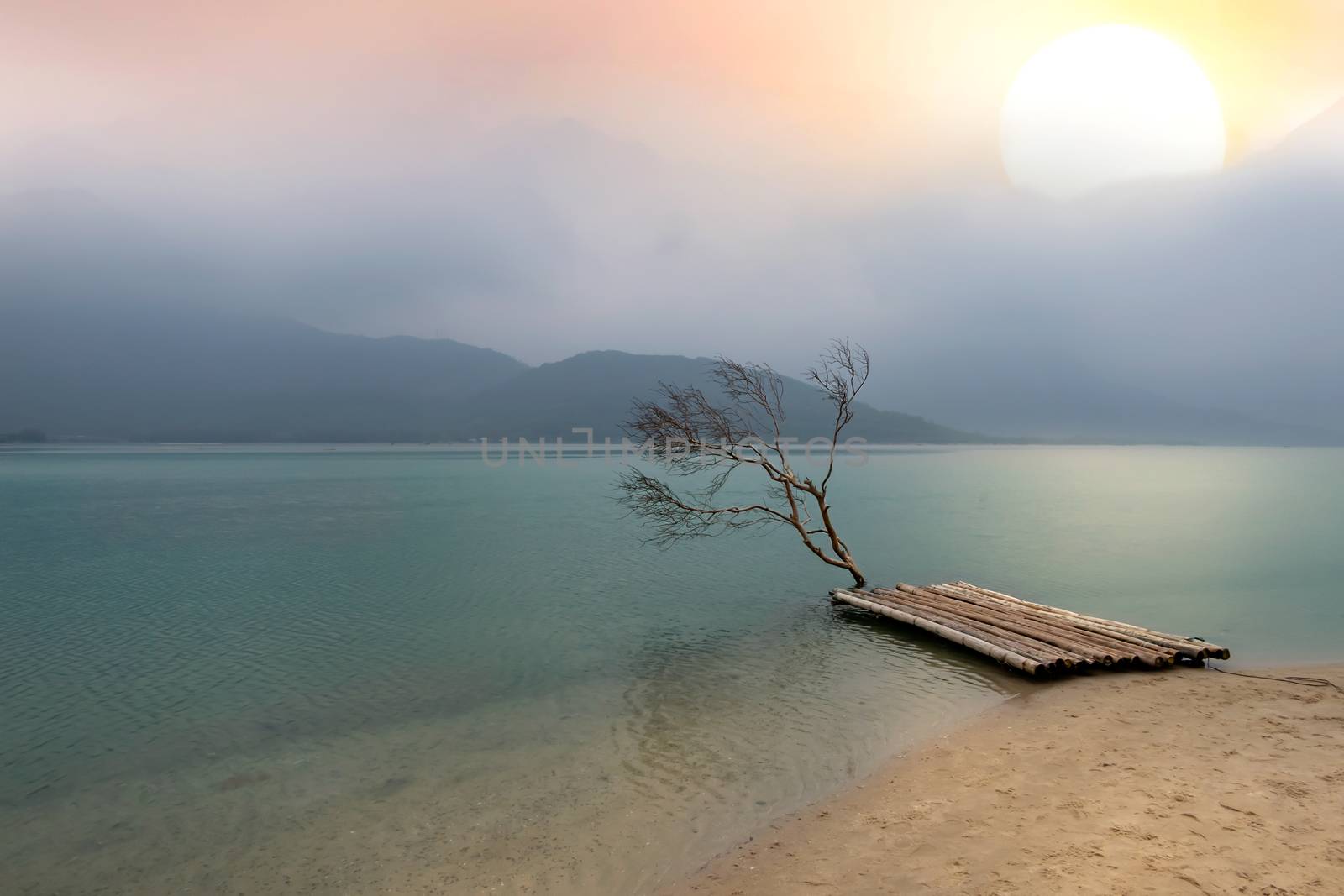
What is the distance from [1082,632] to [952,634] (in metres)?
2.75

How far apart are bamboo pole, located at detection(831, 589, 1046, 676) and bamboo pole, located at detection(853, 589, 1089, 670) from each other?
0.66 feet

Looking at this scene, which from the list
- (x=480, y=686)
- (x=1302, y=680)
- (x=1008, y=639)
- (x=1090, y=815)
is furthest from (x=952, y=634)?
(x=480, y=686)

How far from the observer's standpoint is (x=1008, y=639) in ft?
49.5

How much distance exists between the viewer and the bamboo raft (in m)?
13.5

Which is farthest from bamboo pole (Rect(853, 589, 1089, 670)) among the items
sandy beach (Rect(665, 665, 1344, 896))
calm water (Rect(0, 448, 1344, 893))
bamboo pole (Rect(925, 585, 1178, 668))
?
sandy beach (Rect(665, 665, 1344, 896))

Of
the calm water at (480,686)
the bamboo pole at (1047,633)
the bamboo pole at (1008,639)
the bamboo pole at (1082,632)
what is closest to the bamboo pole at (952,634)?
the bamboo pole at (1008,639)

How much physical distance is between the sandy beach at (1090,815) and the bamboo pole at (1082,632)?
8.20ft

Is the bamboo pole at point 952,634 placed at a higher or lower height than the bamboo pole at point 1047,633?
lower

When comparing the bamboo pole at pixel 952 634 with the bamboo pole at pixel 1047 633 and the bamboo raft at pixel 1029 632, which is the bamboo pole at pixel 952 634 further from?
the bamboo pole at pixel 1047 633

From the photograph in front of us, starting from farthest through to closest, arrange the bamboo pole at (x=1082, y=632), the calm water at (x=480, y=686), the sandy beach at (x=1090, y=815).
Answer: the bamboo pole at (x=1082, y=632)
the calm water at (x=480, y=686)
the sandy beach at (x=1090, y=815)

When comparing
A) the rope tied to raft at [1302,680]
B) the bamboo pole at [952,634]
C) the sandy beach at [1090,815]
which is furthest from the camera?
the bamboo pole at [952,634]

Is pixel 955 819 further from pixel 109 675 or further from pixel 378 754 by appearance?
pixel 109 675

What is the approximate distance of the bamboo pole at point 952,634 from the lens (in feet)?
44.1

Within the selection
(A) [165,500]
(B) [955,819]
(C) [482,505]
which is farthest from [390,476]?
(B) [955,819]
